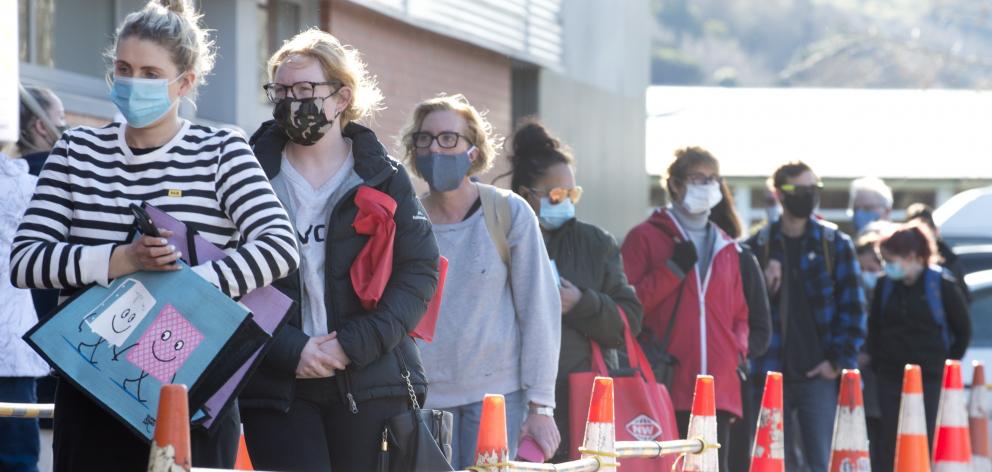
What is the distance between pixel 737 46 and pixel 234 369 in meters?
107

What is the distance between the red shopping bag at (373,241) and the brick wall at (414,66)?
19.7 feet

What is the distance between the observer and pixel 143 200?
4273 millimetres

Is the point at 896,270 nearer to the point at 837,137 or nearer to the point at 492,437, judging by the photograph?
the point at 492,437

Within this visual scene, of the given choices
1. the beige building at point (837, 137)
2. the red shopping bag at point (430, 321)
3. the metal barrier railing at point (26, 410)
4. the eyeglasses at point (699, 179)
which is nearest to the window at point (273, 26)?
the eyeglasses at point (699, 179)

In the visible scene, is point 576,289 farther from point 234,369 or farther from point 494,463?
point 234,369

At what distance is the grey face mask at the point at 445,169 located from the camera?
244 inches

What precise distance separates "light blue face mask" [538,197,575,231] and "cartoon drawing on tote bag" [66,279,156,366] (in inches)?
Result: 135

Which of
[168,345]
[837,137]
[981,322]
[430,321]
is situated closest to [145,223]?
[168,345]

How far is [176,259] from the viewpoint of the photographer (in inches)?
163

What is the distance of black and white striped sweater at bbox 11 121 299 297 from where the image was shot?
4273 millimetres

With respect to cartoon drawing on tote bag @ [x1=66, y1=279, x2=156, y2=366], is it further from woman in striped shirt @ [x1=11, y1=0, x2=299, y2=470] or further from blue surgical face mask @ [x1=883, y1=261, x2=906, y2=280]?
blue surgical face mask @ [x1=883, y1=261, x2=906, y2=280]

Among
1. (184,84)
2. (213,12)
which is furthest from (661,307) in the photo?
(184,84)

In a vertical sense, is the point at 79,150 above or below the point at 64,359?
above

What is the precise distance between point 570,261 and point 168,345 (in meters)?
3.50
